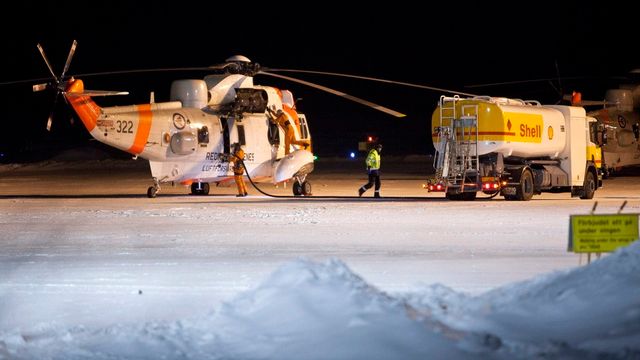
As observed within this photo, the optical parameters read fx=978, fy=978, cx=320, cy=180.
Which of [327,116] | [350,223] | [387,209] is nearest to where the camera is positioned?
[350,223]

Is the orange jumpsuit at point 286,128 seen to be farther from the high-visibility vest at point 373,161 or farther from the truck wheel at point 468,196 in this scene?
the truck wheel at point 468,196

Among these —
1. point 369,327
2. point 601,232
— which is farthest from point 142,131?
point 369,327

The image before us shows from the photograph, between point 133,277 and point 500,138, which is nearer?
point 133,277

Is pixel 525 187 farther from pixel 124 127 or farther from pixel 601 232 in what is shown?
pixel 601 232

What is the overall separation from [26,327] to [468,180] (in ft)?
60.3

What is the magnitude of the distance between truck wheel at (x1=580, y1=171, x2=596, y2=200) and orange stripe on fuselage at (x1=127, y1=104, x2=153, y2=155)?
504 inches

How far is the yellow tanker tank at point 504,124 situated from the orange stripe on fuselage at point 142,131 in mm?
7942

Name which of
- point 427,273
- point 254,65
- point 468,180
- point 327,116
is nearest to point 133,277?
point 427,273

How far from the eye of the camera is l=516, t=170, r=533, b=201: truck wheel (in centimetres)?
2592

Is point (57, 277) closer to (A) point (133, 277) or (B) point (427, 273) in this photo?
(A) point (133, 277)

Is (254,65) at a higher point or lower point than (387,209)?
higher

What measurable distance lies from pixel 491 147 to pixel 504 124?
0.69 meters

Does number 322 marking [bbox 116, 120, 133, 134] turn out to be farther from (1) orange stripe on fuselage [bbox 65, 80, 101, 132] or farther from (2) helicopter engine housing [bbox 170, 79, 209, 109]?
(2) helicopter engine housing [bbox 170, 79, 209, 109]

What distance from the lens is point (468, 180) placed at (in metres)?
25.6
